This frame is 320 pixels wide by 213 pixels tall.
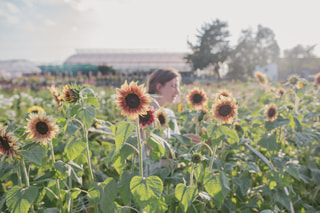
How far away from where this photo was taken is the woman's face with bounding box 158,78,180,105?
2.04m

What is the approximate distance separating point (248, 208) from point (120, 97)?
1130 millimetres

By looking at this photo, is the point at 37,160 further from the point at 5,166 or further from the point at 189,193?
the point at 189,193

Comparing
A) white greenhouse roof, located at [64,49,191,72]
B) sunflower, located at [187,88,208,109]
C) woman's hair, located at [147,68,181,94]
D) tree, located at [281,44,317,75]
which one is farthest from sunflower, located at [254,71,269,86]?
white greenhouse roof, located at [64,49,191,72]

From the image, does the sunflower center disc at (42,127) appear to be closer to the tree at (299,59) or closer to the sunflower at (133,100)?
the sunflower at (133,100)

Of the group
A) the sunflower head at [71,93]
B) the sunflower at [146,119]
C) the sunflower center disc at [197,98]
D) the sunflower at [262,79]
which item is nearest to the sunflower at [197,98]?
the sunflower center disc at [197,98]

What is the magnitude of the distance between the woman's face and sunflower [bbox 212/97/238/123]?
84cm

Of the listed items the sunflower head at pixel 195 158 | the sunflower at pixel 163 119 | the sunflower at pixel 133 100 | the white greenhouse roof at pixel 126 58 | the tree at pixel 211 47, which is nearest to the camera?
the sunflower at pixel 133 100

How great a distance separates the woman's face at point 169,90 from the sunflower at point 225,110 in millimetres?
838

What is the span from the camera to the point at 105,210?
1.00m

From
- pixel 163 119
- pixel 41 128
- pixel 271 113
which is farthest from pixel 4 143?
pixel 271 113

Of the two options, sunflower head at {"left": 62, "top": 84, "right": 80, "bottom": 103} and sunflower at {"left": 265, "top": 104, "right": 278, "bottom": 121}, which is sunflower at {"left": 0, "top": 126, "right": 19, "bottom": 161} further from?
sunflower at {"left": 265, "top": 104, "right": 278, "bottom": 121}

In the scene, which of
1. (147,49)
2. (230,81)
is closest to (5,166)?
(230,81)

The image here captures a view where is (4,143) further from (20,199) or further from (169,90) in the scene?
(169,90)

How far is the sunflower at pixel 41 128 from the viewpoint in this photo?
104 centimetres
